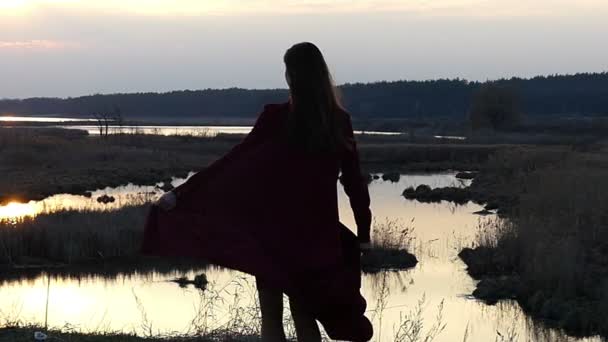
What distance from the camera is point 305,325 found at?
4152mm

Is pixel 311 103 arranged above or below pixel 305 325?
above

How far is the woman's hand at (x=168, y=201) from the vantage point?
4103mm

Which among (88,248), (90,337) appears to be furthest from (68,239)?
(90,337)

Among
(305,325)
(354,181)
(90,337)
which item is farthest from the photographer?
(90,337)

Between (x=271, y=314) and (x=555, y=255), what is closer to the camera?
(x=271, y=314)

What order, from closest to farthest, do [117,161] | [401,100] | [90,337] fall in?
[90,337], [117,161], [401,100]

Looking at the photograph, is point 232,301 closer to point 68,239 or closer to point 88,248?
point 88,248

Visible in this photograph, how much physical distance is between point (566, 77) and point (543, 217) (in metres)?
134

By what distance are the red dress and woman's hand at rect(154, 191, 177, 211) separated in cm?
12

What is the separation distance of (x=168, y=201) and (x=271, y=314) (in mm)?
705

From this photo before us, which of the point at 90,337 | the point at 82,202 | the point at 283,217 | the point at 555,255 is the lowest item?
the point at 82,202

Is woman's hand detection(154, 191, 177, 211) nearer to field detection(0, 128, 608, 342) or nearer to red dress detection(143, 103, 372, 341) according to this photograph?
red dress detection(143, 103, 372, 341)

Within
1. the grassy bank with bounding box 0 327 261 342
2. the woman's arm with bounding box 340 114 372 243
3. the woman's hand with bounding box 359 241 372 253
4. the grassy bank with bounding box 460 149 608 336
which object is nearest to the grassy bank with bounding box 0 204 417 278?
the grassy bank with bounding box 460 149 608 336

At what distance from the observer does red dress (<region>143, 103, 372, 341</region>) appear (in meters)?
3.94
